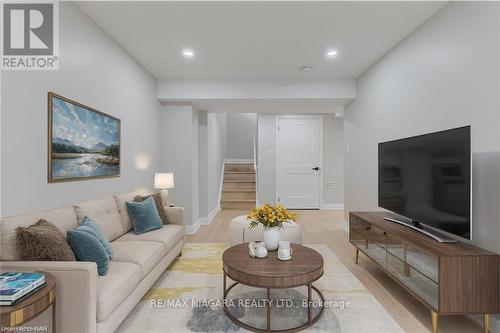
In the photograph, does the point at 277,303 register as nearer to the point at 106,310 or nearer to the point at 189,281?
the point at 189,281

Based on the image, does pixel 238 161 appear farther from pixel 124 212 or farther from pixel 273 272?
pixel 273 272

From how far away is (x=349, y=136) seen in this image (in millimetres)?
4406

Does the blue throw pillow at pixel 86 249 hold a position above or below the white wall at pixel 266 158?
below

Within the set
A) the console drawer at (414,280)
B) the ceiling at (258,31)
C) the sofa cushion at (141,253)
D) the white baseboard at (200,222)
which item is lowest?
the white baseboard at (200,222)

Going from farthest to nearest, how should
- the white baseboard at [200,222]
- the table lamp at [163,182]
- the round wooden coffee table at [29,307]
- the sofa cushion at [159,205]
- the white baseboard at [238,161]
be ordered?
the white baseboard at [238,161] → the white baseboard at [200,222] → the table lamp at [163,182] → the sofa cushion at [159,205] → the round wooden coffee table at [29,307]

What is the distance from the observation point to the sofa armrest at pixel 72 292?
145cm

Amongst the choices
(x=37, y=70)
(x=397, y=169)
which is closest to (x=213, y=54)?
(x=37, y=70)

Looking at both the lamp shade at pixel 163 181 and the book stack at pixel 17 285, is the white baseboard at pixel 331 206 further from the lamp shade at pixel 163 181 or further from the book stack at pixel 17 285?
the book stack at pixel 17 285

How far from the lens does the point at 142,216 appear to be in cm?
Result: 283

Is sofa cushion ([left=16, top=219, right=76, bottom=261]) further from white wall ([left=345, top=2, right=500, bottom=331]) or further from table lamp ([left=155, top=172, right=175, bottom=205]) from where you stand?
white wall ([left=345, top=2, right=500, bottom=331])

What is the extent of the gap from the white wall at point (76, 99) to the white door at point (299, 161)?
11.7ft

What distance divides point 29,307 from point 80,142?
5.13ft

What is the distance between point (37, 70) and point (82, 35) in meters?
0.68

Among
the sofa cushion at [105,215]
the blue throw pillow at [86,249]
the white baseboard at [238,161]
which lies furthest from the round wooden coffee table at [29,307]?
the white baseboard at [238,161]
